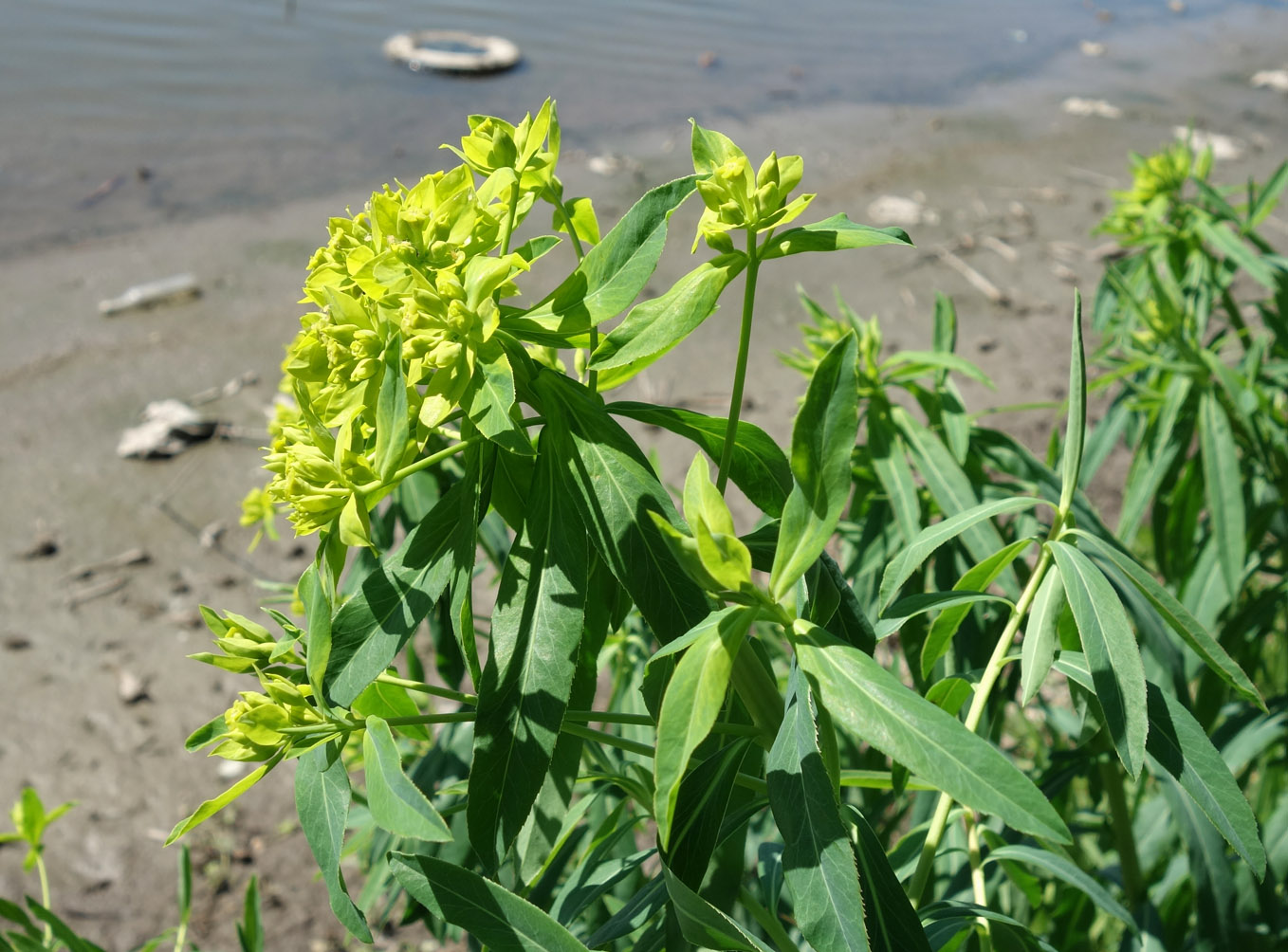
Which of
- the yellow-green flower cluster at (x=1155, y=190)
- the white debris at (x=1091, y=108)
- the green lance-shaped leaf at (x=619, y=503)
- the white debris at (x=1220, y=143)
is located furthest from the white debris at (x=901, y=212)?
the green lance-shaped leaf at (x=619, y=503)

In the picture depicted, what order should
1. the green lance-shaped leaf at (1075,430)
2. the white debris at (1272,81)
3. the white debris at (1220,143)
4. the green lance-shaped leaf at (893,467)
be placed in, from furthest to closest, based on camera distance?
1. the white debris at (1272,81)
2. the white debris at (1220,143)
3. the green lance-shaped leaf at (893,467)
4. the green lance-shaped leaf at (1075,430)

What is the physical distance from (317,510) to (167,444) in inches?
133

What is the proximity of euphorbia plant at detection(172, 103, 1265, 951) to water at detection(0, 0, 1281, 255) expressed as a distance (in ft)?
16.3

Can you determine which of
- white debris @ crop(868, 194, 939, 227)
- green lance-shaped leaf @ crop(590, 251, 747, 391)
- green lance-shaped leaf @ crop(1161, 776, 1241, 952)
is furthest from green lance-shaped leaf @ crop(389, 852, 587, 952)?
white debris @ crop(868, 194, 939, 227)

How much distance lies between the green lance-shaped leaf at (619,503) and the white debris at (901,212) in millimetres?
4742

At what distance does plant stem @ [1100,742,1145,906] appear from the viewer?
123 cm

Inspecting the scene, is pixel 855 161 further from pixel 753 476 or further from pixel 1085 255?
pixel 753 476

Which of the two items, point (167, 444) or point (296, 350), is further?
point (167, 444)

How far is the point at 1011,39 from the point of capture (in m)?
8.43

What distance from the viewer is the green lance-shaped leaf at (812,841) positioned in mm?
530

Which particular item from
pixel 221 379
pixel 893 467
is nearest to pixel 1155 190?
pixel 893 467

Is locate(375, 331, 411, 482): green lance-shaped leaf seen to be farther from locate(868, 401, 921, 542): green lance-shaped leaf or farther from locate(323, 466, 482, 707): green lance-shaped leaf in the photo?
locate(868, 401, 921, 542): green lance-shaped leaf

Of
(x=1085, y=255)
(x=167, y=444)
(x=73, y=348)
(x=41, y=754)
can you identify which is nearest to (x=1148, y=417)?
(x=41, y=754)

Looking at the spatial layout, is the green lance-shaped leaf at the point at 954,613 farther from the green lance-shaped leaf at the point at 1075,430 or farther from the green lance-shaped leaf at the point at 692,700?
the green lance-shaped leaf at the point at 692,700
